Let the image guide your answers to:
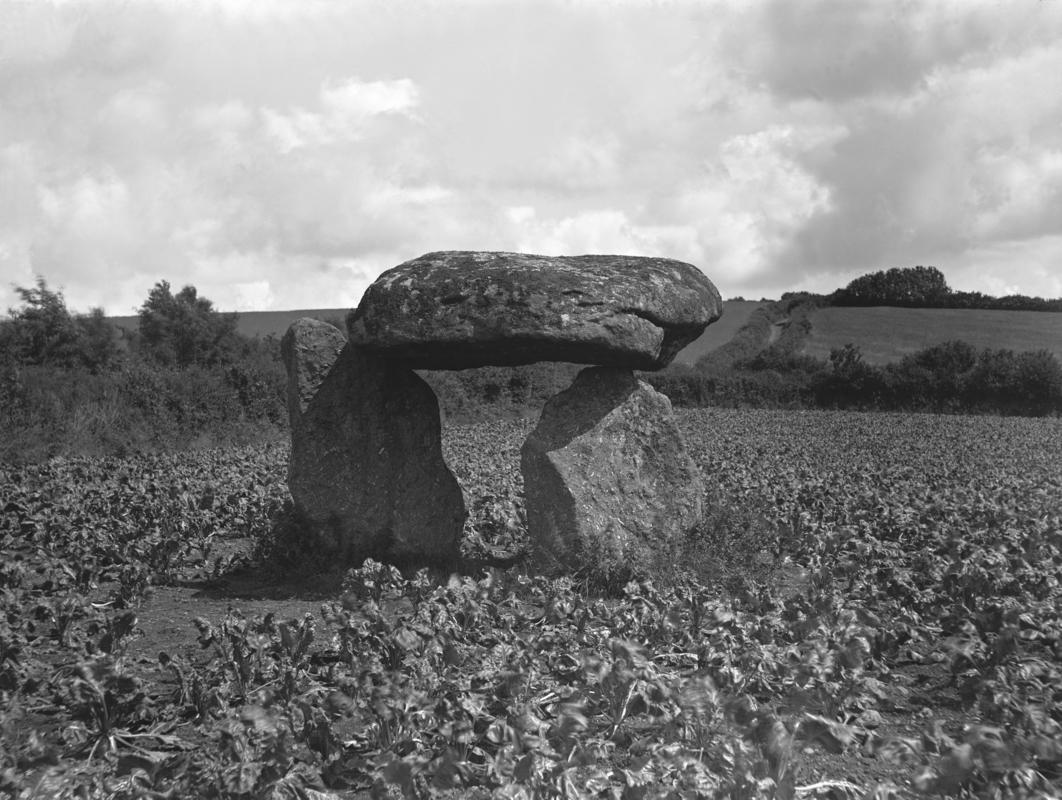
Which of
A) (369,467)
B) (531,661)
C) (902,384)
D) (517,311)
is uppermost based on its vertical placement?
(902,384)

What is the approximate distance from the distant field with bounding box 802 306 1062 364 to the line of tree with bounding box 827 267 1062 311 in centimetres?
77

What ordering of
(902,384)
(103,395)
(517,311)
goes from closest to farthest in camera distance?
(517,311), (103,395), (902,384)

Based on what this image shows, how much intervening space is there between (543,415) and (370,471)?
193 centimetres

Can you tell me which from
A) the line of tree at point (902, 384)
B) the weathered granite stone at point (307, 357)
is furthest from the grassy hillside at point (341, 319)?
the weathered granite stone at point (307, 357)

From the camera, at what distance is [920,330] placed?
52.0 m

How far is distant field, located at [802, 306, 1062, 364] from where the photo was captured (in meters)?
49.2

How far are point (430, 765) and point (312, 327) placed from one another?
268 inches

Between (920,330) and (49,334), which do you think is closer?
(49,334)

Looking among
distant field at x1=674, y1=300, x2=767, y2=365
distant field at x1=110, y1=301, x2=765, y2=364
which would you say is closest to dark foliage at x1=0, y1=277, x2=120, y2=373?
distant field at x1=110, y1=301, x2=765, y2=364

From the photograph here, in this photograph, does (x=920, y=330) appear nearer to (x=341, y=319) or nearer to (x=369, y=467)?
(x=341, y=319)

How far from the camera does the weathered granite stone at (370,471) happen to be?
10.3 m

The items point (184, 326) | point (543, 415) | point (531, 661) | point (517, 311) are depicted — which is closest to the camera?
point (531, 661)

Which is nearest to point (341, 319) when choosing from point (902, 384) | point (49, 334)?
point (49, 334)

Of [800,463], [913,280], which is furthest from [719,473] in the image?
[913,280]
